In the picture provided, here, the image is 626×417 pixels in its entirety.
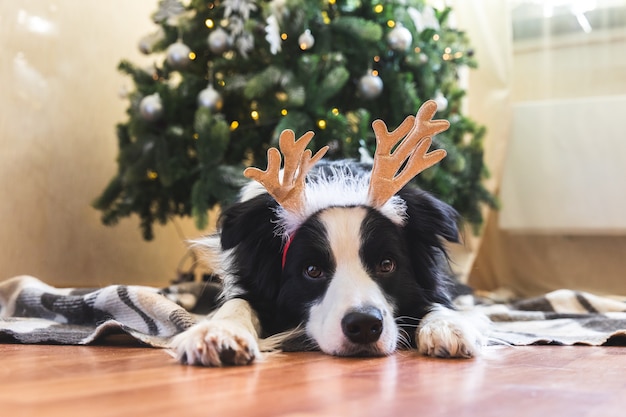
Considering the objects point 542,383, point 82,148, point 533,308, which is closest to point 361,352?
point 542,383

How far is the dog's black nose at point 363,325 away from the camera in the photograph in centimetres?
141

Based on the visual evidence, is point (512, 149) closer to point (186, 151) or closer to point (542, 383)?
point (186, 151)

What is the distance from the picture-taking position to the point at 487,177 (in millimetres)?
3160

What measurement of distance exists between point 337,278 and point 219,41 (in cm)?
140

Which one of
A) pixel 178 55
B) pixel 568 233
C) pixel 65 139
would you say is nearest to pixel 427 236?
pixel 178 55

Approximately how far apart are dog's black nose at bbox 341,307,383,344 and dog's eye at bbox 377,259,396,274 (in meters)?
0.19

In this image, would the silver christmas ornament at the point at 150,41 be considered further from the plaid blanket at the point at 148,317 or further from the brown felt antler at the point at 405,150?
the brown felt antler at the point at 405,150

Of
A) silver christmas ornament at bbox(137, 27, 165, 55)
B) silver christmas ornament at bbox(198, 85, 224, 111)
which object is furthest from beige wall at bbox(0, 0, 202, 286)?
silver christmas ornament at bbox(198, 85, 224, 111)

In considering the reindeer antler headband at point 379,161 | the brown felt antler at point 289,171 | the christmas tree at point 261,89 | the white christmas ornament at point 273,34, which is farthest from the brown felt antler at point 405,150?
the white christmas ornament at point 273,34

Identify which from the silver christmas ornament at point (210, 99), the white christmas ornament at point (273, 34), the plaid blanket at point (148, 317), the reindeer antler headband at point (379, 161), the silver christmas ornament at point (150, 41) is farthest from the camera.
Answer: the silver christmas ornament at point (150, 41)

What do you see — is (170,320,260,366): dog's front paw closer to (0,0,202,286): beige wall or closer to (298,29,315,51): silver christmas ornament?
(298,29,315,51): silver christmas ornament

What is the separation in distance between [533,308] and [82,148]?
2209 millimetres

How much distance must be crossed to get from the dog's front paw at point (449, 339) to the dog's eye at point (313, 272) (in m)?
0.26

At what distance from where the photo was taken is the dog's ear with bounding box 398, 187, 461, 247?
1.76 m
